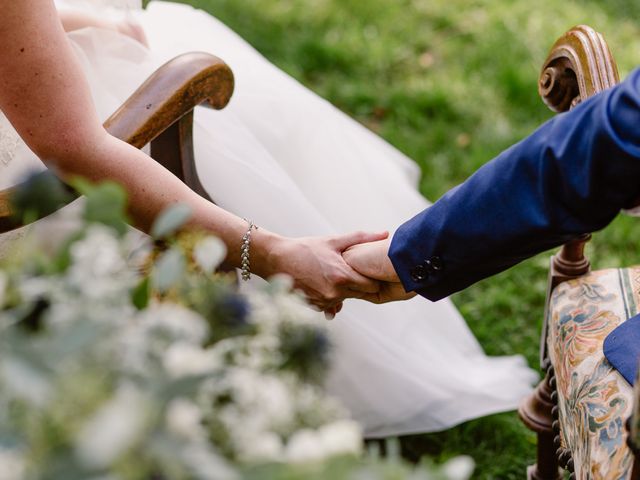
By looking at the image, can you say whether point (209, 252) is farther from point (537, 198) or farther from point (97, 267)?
point (537, 198)

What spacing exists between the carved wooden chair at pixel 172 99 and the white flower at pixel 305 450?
33.7 inches

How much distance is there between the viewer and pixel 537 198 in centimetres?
112

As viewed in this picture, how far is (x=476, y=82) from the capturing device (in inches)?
108

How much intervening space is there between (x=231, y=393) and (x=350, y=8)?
263cm

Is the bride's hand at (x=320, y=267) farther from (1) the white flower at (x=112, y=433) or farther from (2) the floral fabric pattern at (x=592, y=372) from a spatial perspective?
(1) the white flower at (x=112, y=433)

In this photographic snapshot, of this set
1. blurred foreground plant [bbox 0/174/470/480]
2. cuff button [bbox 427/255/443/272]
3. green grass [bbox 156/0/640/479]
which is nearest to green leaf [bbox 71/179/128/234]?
blurred foreground plant [bbox 0/174/470/480]

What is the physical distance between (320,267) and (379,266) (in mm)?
101

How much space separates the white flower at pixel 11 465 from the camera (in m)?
0.51

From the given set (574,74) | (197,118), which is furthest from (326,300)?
(574,74)

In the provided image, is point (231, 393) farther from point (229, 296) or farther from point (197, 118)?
point (197, 118)

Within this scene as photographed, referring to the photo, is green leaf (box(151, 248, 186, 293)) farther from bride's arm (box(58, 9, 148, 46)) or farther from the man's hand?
bride's arm (box(58, 9, 148, 46))

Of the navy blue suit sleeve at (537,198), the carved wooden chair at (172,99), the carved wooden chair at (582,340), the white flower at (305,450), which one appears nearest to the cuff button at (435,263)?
the navy blue suit sleeve at (537,198)

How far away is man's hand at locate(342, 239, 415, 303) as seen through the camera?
4.66 feet

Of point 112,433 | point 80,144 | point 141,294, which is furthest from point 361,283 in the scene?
point 112,433
